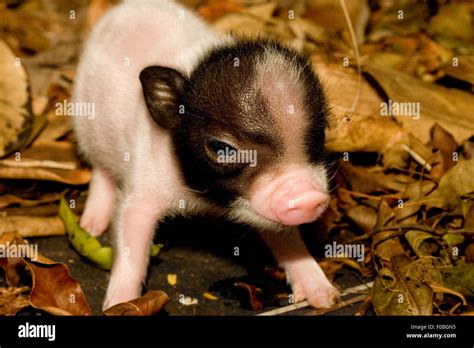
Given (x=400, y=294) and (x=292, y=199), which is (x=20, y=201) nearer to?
(x=292, y=199)

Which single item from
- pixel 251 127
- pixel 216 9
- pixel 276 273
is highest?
pixel 216 9

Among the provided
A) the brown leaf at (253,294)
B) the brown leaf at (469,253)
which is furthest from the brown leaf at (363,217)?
the brown leaf at (253,294)

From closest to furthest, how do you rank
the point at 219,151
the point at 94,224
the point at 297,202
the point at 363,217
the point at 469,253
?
the point at 297,202, the point at 219,151, the point at 469,253, the point at 363,217, the point at 94,224

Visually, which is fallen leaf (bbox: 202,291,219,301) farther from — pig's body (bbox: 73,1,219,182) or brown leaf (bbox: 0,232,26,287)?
brown leaf (bbox: 0,232,26,287)

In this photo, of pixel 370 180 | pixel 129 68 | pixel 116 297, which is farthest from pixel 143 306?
pixel 370 180

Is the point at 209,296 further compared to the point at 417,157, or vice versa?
the point at 417,157

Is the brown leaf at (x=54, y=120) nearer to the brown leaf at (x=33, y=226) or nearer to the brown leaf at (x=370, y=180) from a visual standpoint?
the brown leaf at (x=33, y=226)
